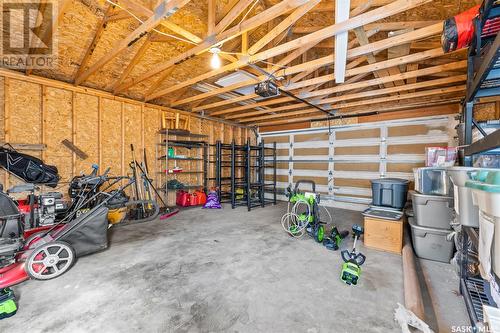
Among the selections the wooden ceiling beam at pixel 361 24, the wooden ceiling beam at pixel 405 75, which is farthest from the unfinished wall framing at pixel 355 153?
the wooden ceiling beam at pixel 361 24

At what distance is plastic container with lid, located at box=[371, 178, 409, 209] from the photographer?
11.1 feet

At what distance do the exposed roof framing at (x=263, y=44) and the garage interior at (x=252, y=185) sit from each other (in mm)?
30

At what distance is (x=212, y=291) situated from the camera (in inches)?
80.1

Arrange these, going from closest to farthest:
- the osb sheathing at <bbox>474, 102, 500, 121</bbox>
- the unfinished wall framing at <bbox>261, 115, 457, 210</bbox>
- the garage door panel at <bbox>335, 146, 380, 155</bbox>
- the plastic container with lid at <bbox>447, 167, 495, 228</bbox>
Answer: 1. the plastic container with lid at <bbox>447, 167, 495, 228</bbox>
2. the osb sheathing at <bbox>474, 102, 500, 121</bbox>
3. the unfinished wall framing at <bbox>261, 115, 457, 210</bbox>
4. the garage door panel at <bbox>335, 146, 380, 155</bbox>

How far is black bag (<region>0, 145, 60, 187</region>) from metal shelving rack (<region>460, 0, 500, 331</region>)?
5.35 m

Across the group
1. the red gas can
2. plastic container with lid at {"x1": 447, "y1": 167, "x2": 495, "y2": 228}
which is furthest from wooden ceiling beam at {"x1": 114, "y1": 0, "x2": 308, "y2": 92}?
the red gas can

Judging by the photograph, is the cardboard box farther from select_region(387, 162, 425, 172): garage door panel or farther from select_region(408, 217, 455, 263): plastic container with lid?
select_region(387, 162, 425, 172): garage door panel

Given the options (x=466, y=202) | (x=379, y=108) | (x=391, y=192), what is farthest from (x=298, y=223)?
(x=379, y=108)

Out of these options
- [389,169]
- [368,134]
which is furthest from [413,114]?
[389,169]

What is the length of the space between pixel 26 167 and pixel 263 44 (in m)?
4.16

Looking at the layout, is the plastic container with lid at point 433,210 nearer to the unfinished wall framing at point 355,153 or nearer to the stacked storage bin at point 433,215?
the stacked storage bin at point 433,215

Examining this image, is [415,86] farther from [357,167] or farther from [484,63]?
[357,167]

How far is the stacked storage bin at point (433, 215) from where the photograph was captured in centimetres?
274

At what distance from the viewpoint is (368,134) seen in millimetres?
5879
